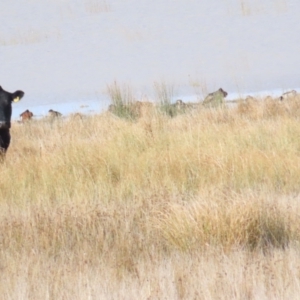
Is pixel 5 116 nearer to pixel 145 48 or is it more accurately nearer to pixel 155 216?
pixel 155 216

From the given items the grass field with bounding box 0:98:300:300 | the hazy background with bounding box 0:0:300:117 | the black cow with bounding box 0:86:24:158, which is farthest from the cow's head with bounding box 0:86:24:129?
the hazy background with bounding box 0:0:300:117

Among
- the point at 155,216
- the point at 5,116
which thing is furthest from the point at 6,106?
the point at 155,216

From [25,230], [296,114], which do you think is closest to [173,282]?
[25,230]

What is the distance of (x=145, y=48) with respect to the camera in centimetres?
3186

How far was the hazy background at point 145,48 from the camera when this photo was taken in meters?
25.9

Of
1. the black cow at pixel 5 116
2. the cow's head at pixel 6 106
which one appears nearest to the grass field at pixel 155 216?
the black cow at pixel 5 116

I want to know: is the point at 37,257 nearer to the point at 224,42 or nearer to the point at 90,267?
the point at 90,267

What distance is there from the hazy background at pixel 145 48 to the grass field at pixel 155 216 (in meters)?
11.3

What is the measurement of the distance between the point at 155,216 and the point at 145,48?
25363 millimetres

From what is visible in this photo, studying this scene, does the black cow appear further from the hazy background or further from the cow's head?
the hazy background

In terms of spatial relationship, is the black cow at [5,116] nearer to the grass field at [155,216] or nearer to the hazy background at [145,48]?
the grass field at [155,216]

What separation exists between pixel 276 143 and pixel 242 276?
522cm

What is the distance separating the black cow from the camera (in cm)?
1088

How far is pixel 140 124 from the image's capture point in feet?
41.5
